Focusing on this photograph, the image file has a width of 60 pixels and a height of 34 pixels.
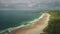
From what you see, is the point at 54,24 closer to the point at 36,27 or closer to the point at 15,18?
the point at 36,27

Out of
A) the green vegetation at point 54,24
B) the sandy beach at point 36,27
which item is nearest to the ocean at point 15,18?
the sandy beach at point 36,27

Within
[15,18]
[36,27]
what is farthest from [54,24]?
[15,18]

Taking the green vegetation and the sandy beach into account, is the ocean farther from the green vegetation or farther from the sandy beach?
the green vegetation

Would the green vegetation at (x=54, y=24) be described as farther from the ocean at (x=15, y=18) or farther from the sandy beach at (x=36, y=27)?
the ocean at (x=15, y=18)

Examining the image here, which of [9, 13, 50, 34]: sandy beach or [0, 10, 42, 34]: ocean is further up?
[0, 10, 42, 34]: ocean

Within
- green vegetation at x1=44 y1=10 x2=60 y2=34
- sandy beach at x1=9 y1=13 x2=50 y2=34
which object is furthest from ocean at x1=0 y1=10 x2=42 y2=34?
green vegetation at x1=44 y1=10 x2=60 y2=34

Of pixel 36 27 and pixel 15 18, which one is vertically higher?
pixel 15 18
